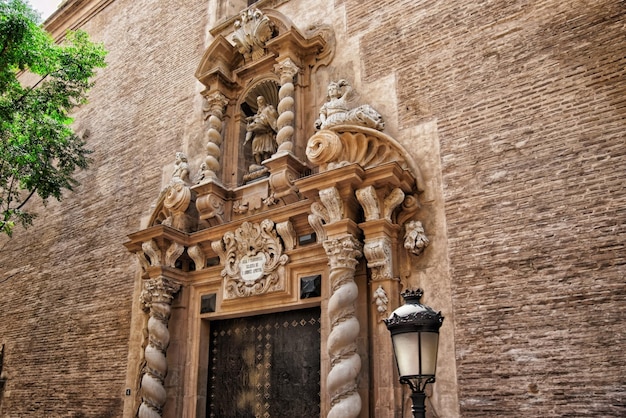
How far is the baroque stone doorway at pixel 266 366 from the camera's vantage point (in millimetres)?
6750

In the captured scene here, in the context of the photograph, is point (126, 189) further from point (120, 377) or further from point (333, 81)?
point (333, 81)

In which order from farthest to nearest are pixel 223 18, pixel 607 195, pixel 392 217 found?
pixel 223 18 → pixel 392 217 → pixel 607 195

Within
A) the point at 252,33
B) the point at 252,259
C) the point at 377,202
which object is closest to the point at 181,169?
the point at 252,259

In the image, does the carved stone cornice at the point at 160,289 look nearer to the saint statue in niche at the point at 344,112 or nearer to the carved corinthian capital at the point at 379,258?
the saint statue in niche at the point at 344,112

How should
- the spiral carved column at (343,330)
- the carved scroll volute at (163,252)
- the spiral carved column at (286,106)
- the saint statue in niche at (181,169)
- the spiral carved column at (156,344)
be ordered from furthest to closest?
the saint statue in niche at (181,169)
the carved scroll volute at (163,252)
the spiral carved column at (286,106)
the spiral carved column at (156,344)
the spiral carved column at (343,330)

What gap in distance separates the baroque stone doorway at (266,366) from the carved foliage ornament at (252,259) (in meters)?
0.44

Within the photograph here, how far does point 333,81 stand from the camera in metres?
7.86

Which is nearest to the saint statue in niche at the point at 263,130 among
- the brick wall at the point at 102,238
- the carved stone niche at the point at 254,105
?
the carved stone niche at the point at 254,105

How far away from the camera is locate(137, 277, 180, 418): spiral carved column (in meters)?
7.42

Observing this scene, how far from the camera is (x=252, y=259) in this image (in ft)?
24.7

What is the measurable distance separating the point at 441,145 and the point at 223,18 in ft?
17.2

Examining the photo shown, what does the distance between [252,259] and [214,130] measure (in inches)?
91.8

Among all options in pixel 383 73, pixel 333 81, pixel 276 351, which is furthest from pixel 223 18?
pixel 276 351

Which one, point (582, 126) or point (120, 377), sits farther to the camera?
point (120, 377)
